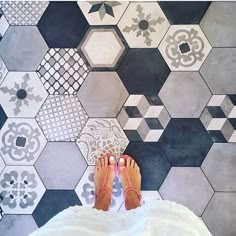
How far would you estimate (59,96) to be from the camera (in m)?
1.45

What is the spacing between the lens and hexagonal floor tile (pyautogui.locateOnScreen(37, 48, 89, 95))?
1.44 metres

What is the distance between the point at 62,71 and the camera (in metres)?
1.45

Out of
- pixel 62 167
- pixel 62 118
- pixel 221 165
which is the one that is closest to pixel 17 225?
pixel 62 167

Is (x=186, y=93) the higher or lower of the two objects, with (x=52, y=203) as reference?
higher

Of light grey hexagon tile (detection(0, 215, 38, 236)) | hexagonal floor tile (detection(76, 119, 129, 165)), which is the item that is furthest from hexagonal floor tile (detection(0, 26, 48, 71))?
light grey hexagon tile (detection(0, 215, 38, 236))

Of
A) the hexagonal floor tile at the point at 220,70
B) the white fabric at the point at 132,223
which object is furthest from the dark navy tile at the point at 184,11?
the white fabric at the point at 132,223

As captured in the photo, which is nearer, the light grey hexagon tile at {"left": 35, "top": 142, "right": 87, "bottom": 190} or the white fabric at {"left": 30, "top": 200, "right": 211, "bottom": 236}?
the white fabric at {"left": 30, "top": 200, "right": 211, "bottom": 236}

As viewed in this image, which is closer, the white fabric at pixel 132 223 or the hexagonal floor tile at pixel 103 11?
the white fabric at pixel 132 223

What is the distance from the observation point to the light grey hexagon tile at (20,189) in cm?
145

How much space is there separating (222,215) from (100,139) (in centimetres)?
47

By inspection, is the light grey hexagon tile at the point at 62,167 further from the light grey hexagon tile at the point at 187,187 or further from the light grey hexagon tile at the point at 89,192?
the light grey hexagon tile at the point at 187,187

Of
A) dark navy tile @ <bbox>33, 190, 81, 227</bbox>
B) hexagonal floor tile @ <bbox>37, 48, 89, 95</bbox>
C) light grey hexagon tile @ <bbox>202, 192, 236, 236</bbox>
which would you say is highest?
hexagonal floor tile @ <bbox>37, 48, 89, 95</bbox>

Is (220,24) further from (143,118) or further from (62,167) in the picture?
(62,167)

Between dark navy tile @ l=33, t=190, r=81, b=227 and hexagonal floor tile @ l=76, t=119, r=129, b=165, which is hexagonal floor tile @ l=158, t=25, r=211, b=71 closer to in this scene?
hexagonal floor tile @ l=76, t=119, r=129, b=165
